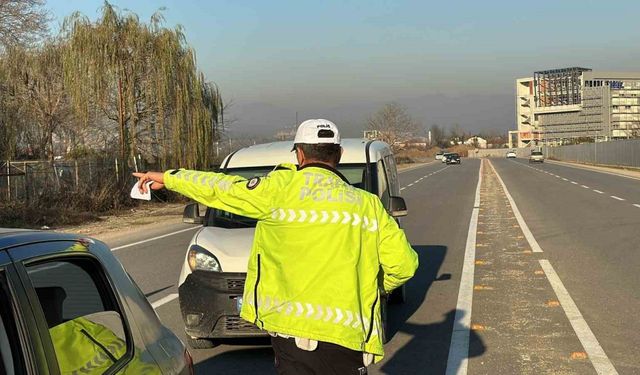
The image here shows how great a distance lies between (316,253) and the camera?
2545mm

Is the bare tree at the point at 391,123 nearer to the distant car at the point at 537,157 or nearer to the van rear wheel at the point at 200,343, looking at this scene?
the distant car at the point at 537,157

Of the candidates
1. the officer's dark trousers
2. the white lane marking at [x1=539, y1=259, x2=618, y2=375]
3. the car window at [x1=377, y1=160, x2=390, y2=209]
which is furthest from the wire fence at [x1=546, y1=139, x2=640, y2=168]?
the officer's dark trousers

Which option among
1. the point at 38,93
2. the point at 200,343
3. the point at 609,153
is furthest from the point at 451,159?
the point at 200,343

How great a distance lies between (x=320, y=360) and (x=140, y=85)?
82.1 feet

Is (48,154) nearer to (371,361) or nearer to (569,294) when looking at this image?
(569,294)

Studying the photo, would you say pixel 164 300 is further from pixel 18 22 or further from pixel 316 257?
pixel 18 22

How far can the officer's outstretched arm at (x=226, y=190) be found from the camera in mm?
2654

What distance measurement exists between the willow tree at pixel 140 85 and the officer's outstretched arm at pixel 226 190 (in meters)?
22.7

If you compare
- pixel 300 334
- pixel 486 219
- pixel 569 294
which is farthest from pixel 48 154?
pixel 300 334

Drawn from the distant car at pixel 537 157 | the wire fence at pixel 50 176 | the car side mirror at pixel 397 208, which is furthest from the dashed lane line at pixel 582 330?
the distant car at pixel 537 157

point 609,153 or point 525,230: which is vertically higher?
point 525,230

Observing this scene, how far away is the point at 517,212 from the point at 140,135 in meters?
15.5

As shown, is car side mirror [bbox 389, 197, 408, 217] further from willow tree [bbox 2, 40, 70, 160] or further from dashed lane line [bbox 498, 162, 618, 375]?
willow tree [bbox 2, 40, 70, 160]

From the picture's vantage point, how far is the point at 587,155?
76.1 m
